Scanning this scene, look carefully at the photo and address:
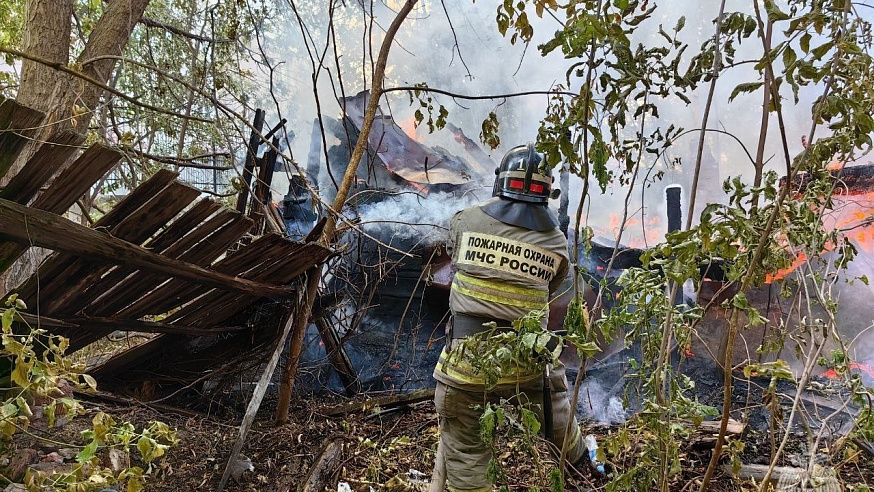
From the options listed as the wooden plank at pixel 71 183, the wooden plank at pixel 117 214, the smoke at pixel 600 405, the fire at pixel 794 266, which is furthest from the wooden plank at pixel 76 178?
the smoke at pixel 600 405

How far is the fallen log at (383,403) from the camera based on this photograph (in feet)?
Answer: 14.0

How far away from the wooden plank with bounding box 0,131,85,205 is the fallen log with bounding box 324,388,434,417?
271 centimetres

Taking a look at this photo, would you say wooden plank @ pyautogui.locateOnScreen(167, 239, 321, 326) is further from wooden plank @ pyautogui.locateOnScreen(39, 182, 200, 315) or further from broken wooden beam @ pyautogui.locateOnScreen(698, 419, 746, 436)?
broken wooden beam @ pyautogui.locateOnScreen(698, 419, 746, 436)

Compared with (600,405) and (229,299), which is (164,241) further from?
(600,405)

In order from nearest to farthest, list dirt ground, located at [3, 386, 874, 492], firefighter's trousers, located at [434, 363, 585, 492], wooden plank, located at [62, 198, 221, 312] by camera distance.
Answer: wooden plank, located at [62, 198, 221, 312] → firefighter's trousers, located at [434, 363, 585, 492] → dirt ground, located at [3, 386, 874, 492]

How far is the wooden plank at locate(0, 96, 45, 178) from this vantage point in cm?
198

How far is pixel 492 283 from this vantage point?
10.2 ft

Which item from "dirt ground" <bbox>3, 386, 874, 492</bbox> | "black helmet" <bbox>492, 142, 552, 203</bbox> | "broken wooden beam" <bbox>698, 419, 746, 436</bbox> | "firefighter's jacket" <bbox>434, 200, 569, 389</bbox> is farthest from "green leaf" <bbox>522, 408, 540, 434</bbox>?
"broken wooden beam" <bbox>698, 419, 746, 436</bbox>

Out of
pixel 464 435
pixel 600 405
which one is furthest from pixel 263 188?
pixel 600 405

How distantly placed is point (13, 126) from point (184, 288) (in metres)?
1.33

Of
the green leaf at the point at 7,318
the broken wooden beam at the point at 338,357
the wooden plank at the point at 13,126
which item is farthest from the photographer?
the broken wooden beam at the point at 338,357

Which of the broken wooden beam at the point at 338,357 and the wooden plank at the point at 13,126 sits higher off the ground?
the wooden plank at the point at 13,126

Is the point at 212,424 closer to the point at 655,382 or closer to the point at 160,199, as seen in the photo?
the point at 160,199

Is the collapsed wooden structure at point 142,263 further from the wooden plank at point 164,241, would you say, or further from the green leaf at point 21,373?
the green leaf at point 21,373
